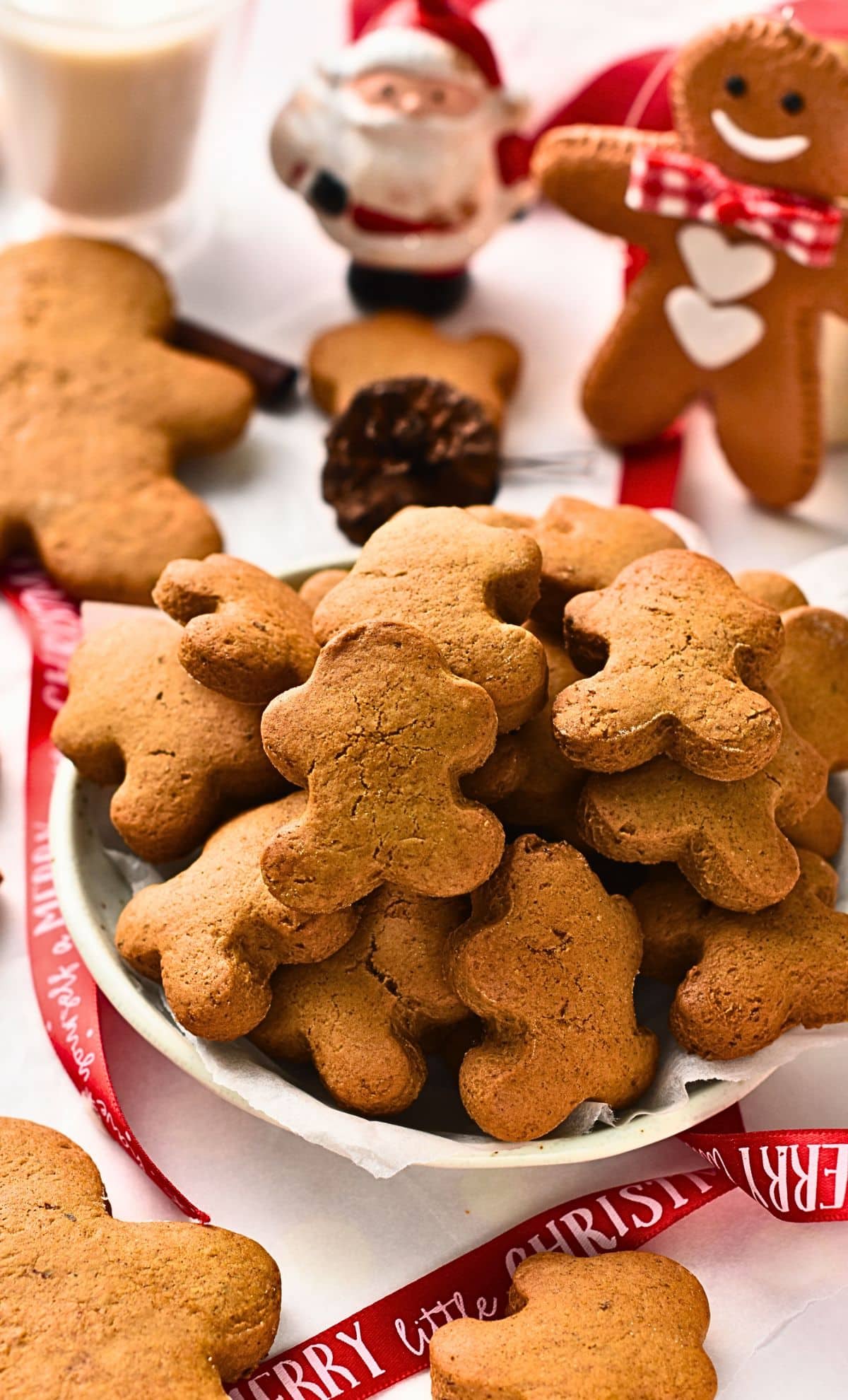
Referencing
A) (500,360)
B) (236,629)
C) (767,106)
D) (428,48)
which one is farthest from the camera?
(500,360)

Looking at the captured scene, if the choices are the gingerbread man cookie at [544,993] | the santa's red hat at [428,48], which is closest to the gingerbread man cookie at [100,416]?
the santa's red hat at [428,48]

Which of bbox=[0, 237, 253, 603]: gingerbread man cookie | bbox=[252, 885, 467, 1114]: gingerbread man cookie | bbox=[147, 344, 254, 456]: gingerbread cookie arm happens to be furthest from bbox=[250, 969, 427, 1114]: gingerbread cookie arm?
bbox=[147, 344, 254, 456]: gingerbread cookie arm

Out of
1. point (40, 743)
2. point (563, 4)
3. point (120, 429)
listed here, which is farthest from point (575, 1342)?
point (563, 4)

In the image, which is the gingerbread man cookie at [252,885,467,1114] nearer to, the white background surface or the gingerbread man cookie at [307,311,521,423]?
the white background surface

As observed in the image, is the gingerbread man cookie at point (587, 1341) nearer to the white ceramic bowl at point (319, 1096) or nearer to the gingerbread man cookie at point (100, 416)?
the white ceramic bowl at point (319, 1096)

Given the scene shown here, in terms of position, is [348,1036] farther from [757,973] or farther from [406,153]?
[406,153]

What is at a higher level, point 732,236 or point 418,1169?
point 732,236

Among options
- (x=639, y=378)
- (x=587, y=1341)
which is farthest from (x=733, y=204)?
(x=587, y=1341)
